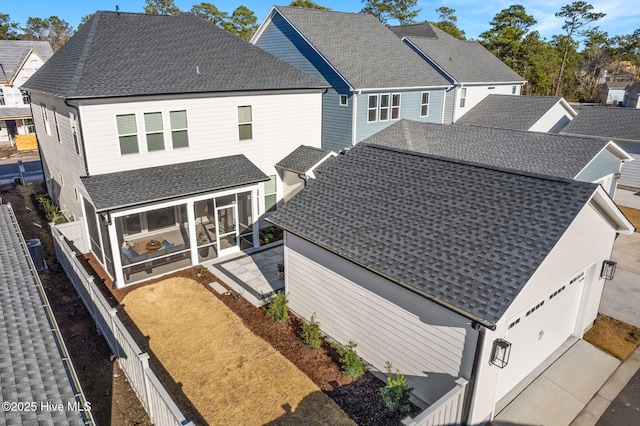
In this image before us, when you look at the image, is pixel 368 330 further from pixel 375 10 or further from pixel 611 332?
pixel 375 10

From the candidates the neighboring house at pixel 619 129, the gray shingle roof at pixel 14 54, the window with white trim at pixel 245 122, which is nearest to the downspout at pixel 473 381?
the window with white trim at pixel 245 122

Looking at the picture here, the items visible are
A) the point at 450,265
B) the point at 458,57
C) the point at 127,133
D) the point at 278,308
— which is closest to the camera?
the point at 450,265

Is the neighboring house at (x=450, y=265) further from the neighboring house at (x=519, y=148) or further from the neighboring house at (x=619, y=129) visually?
the neighboring house at (x=619, y=129)

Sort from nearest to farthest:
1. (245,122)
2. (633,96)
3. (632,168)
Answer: (245,122) → (632,168) → (633,96)

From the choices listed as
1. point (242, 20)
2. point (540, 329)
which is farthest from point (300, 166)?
point (242, 20)

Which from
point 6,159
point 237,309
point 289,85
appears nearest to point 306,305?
point 237,309

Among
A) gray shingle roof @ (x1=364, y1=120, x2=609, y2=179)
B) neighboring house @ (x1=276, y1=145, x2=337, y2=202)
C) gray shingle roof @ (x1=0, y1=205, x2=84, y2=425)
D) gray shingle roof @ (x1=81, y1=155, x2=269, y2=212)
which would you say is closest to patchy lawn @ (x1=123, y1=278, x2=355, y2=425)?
gray shingle roof @ (x1=81, y1=155, x2=269, y2=212)

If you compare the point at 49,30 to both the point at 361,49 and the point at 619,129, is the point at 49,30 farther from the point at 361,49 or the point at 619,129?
the point at 619,129
